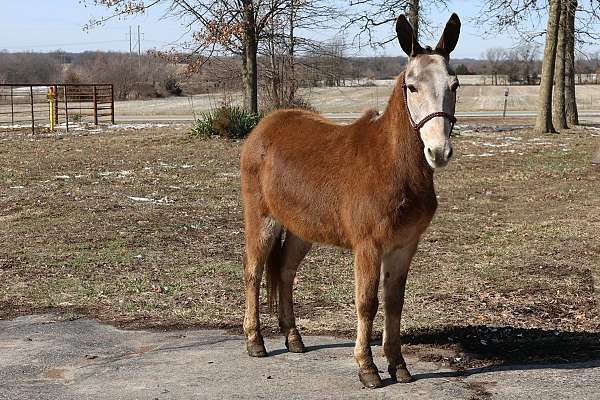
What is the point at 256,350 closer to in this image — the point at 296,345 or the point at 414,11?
the point at 296,345

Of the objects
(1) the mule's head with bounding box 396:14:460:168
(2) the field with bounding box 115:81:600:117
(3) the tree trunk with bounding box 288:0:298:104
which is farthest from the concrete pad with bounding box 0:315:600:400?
(2) the field with bounding box 115:81:600:117

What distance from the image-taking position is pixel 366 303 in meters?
5.25

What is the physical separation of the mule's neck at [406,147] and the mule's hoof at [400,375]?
1307 mm

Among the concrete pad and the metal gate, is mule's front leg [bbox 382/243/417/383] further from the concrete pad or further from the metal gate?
the metal gate

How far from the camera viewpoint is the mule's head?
4688 millimetres

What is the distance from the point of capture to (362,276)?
520 centimetres

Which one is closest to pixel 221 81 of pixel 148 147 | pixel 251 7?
pixel 251 7

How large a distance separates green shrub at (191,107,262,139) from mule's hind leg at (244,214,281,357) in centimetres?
1842

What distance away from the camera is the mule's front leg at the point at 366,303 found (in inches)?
203

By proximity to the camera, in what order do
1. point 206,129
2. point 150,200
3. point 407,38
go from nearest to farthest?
1. point 407,38
2. point 150,200
3. point 206,129

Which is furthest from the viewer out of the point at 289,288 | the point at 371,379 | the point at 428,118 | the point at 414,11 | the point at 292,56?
the point at 292,56

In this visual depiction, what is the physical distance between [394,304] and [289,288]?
105 centimetres

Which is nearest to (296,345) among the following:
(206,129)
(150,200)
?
(150,200)

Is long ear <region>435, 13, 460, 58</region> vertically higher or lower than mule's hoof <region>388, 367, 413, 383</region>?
higher
